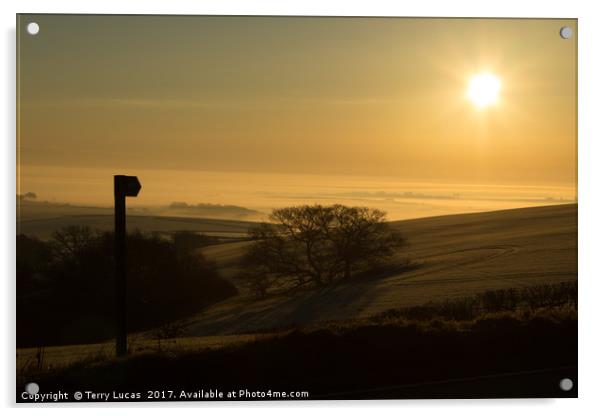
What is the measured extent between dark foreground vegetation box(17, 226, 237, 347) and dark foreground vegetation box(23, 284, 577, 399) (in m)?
0.22

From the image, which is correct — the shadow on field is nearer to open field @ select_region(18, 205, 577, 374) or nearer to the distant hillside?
open field @ select_region(18, 205, 577, 374)

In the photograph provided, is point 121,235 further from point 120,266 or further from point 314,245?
point 314,245

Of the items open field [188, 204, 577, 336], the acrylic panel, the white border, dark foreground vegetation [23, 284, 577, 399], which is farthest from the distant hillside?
the white border

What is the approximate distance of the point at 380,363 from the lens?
403 cm

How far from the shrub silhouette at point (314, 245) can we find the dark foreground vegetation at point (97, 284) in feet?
0.76

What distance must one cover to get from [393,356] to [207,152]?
60.9 inches

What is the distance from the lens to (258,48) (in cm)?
404

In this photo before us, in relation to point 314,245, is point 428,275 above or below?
below

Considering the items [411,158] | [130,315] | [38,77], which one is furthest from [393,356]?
[38,77]

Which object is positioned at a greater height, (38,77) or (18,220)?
(38,77)

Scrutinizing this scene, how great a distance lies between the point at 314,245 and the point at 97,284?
1214 mm

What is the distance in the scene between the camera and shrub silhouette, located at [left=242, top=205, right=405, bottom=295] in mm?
3998

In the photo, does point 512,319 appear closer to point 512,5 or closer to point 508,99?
point 508,99
